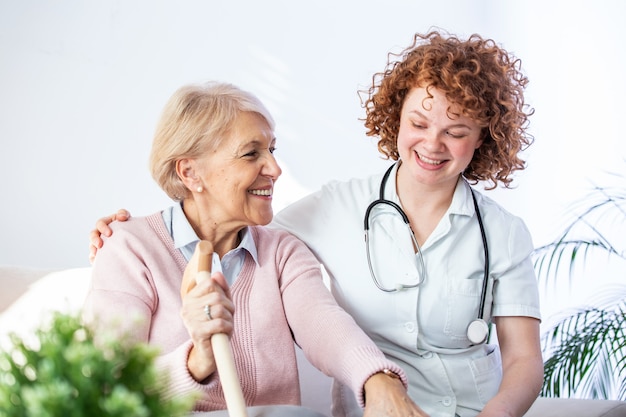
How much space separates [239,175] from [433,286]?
1.84ft

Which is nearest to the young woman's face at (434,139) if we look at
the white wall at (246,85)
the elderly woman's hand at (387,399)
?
the elderly woman's hand at (387,399)

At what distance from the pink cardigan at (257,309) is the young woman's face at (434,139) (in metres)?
0.35

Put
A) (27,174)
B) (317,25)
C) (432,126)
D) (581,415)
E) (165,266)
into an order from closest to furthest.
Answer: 1. (165,266)
2. (432,126)
3. (581,415)
4. (27,174)
5. (317,25)

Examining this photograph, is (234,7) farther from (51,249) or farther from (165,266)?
(165,266)

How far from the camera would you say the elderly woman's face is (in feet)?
6.21

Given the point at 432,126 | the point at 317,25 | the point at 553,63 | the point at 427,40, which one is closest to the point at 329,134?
the point at 317,25

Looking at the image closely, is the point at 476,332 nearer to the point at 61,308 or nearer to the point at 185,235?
the point at 185,235

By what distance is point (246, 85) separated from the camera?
11.5ft

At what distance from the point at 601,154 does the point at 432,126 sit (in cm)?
203

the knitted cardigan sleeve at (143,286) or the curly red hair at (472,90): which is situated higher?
the curly red hair at (472,90)

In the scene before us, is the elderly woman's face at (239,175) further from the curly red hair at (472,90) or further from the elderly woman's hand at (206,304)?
the elderly woman's hand at (206,304)

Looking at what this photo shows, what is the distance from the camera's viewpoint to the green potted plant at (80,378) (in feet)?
2.39

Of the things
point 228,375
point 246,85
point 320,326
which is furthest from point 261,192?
point 246,85

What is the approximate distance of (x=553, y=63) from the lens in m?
3.96
